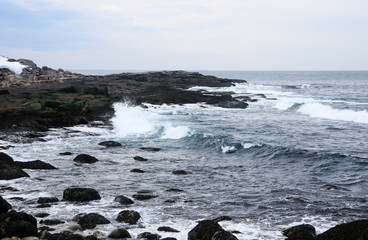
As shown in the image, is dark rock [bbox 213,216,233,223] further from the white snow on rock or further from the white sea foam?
the white snow on rock

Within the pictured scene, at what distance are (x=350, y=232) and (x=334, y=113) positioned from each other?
125 ft

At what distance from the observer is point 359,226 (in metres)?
7.17

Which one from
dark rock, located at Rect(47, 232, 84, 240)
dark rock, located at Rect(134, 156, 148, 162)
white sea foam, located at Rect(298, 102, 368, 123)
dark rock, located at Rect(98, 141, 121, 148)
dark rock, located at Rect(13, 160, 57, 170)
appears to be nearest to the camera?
dark rock, located at Rect(47, 232, 84, 240)

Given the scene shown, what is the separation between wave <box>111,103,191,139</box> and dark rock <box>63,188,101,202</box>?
14.5m

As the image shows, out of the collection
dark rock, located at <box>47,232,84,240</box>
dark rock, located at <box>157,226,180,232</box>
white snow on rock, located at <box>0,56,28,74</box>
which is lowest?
dark rock, located at <box>157,226,180,232</box>

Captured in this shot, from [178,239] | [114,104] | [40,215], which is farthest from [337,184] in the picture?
[114,104]

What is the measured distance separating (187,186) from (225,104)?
1326 inches

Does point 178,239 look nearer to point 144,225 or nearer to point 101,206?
point 144,225

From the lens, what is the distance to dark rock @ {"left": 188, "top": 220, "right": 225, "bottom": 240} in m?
9.09

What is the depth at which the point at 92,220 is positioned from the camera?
1055 cm

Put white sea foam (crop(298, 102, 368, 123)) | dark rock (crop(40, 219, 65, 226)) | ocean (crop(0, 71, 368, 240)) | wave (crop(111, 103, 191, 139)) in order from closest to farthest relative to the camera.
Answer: dark rock (crop(40, 219, 65, 226)) → ocean (crop(0, 71, 368, 240)) → wave (crop(111, 103, 191, 139)) → white sea foam (crop(298, 102, 368, 123))

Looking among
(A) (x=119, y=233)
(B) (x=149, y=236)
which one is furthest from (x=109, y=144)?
(B) (x=149, y=236)

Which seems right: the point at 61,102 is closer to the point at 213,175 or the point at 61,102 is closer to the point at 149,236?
the point at 213,175

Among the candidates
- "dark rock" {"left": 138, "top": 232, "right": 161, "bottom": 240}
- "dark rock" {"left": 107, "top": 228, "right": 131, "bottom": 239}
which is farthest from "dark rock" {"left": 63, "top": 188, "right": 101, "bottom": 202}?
"dark rock" {"left": 138, "top": 232, "right": 161, "bottom": 240}
